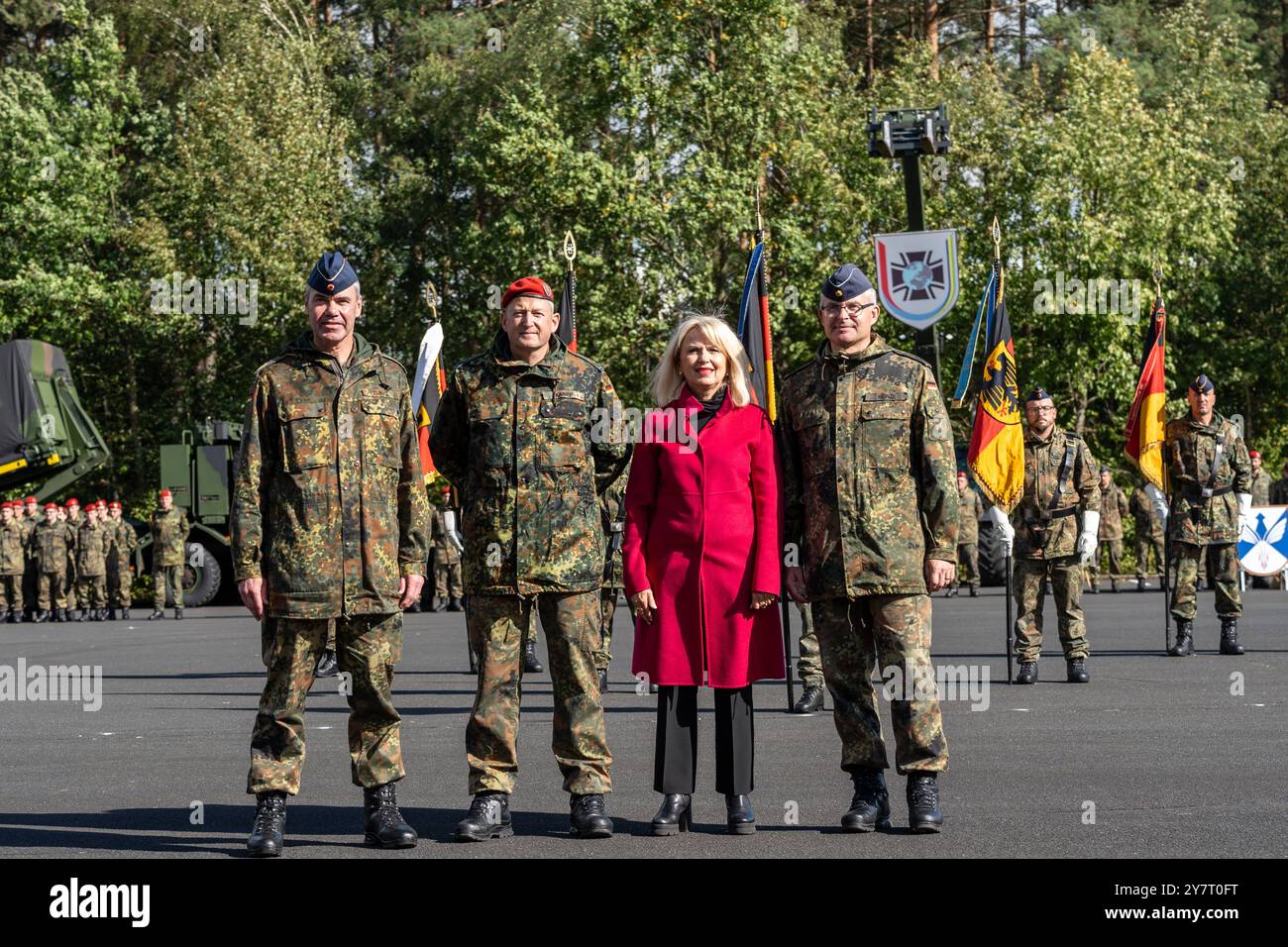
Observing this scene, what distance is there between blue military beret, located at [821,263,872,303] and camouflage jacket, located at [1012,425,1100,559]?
716 cm

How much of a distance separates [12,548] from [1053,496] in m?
22.0

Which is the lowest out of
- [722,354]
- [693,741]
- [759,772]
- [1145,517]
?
[759,772]

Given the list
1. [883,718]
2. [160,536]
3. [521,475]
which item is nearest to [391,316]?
[160,536]

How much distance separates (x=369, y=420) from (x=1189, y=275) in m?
37.1

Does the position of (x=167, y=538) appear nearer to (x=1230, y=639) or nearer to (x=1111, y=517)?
(x=1111, y=517)

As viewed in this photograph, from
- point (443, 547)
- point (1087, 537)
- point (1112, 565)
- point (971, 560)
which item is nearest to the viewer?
point (1087, 537)

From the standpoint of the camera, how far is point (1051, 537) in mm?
14023

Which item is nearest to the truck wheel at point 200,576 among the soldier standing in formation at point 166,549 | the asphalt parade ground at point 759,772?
the soldier standing in formation at point 166,549

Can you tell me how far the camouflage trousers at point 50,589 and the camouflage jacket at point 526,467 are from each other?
25397 millimetres

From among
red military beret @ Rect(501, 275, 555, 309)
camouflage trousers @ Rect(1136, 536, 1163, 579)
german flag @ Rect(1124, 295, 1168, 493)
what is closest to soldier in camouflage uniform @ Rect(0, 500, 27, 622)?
camouflage trousers @ Rect(1136, 536, 1163, 579)

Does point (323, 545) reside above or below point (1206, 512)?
below

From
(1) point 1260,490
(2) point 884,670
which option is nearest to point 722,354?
(2) point 884,670

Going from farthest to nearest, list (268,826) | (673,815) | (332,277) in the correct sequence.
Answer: (673,815), (332,277), (268,826)

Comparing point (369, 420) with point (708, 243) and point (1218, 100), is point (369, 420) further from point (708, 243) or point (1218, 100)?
point (1218, 100)
